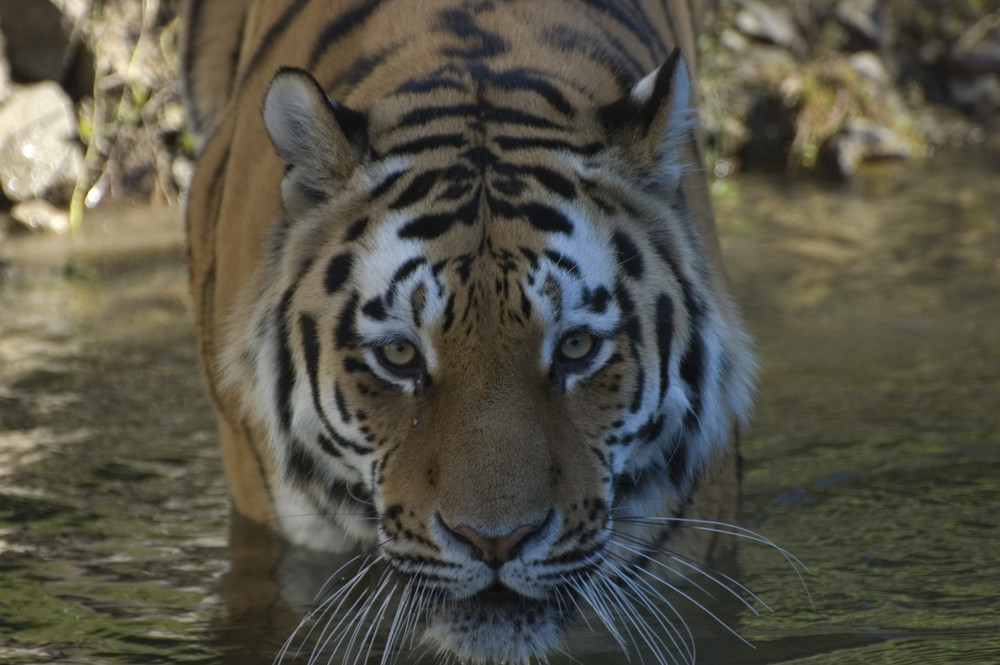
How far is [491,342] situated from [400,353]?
0.47 feet

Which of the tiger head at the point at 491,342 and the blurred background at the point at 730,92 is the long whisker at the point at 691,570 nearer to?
the tiger head at the point at 491,342

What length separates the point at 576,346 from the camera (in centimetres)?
179

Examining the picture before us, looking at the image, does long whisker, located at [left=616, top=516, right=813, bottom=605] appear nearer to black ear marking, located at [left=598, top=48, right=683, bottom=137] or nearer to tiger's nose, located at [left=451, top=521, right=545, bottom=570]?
tiger's nose, located at [left=451, top=521, right=545, bottom=570]

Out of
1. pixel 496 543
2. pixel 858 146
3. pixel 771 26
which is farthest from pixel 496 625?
pixel 771 26

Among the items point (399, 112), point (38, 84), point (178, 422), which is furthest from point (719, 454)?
point (38, 84)

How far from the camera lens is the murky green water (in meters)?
2.21

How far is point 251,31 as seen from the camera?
282cm

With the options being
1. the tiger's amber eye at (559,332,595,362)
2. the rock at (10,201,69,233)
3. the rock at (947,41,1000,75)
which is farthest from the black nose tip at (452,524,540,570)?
the rock at (947,41,1000,75)

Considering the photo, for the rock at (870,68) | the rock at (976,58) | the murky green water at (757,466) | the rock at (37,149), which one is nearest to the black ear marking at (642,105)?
the murky green water at (757,466)

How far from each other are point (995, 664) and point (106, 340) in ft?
8.93

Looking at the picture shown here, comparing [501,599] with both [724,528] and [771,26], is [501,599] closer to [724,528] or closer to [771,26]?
[724,528]

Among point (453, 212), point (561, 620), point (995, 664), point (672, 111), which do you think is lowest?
point (995, 664)

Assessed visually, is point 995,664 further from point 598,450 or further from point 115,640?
point 115,640

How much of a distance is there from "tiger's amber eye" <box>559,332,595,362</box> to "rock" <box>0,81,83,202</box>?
399 centimetres
